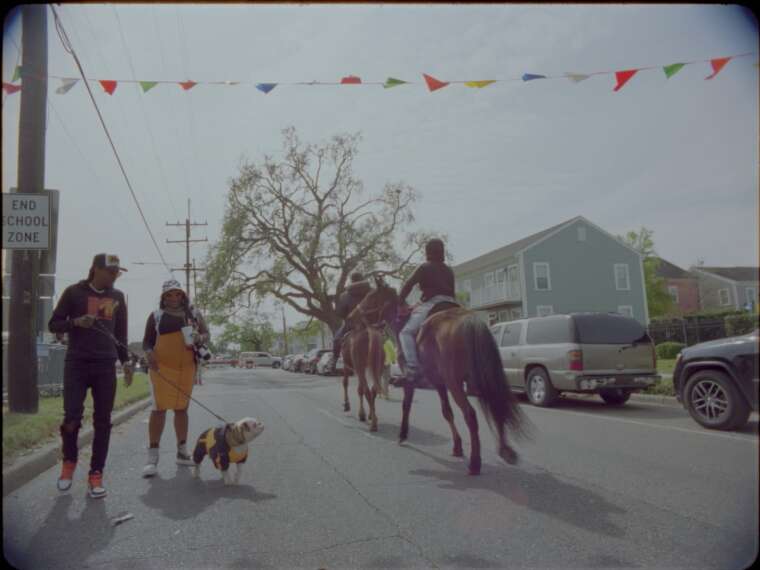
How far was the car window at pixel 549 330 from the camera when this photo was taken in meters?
4.62

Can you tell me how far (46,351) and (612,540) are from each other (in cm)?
1168

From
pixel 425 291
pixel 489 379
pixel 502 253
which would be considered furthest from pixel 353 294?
pixel 502 253

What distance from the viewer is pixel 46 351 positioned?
1141 centimetres

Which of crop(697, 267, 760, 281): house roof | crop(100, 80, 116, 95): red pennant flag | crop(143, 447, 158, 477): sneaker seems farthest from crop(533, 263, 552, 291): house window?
crop(143, 447, 158, 477): sneaker

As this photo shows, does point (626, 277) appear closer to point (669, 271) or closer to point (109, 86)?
point (669, 271)

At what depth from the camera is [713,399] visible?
6215mm

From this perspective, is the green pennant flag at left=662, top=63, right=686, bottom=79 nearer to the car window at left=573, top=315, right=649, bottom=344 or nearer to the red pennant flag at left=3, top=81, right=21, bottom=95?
the car window at left=573, top=315, right=649, bottom=344

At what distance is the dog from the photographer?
14.9ft

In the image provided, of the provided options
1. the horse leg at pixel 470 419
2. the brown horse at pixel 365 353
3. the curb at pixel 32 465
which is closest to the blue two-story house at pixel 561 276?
the horse leg at pixel 470 419

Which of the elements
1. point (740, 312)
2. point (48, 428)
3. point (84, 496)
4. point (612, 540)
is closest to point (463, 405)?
point (612, 540)

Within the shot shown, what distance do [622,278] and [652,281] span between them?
533mm

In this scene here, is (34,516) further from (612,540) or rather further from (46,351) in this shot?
(46,351)

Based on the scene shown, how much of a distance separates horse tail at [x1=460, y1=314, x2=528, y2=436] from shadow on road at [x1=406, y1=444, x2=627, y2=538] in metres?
0.52

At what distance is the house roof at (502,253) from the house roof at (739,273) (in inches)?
41.2
